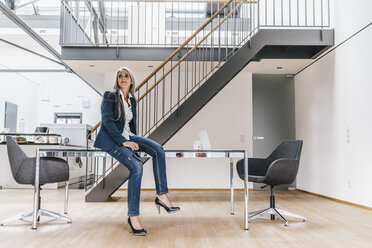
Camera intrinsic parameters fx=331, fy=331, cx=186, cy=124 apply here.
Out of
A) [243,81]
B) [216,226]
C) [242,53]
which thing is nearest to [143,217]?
[216,226]

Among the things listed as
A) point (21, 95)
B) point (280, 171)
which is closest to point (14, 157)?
point (280, 171)

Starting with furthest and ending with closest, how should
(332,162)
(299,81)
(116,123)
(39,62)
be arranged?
(39,62) < (299,81) < (332,162) < (116,123)

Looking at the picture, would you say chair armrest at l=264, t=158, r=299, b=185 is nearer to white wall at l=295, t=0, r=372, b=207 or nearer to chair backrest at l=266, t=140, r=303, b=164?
chair backrest at l=266, t=140, r=303, b=164

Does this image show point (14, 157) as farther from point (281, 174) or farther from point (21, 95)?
point (21, 95)

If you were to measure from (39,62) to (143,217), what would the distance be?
9.00 meters

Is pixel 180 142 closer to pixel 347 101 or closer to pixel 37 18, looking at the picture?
pixel 347 101

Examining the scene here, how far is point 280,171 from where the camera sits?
3.30 metres

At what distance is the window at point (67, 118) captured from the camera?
12.7 metres

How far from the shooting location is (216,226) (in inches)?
125

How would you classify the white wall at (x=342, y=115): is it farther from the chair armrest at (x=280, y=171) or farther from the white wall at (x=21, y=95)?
the white wall at (x=21, y=95)

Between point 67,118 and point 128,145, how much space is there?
10828mm

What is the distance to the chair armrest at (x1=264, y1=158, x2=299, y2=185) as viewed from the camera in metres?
3.28

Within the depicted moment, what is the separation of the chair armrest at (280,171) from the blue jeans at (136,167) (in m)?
1.12

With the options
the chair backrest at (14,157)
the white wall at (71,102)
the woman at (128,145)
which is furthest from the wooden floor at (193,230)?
the white wall at (71,102)
